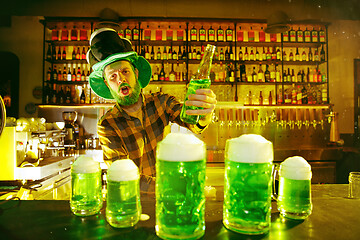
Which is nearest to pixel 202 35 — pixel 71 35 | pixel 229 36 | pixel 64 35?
pixel 229 36

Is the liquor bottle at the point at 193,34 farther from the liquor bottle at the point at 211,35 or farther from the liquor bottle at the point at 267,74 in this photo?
the liquor bottle at the point at 267,74

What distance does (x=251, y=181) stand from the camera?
22.7 inches

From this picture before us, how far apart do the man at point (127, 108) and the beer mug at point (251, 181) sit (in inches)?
24.5

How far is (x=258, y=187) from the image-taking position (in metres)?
0.57

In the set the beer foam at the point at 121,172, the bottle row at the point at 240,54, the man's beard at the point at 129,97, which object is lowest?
the beer foam at the point at 121,172

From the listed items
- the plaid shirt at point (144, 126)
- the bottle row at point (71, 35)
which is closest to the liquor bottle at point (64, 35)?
the bottle row at point (71, 35)

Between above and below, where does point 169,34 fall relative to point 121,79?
above

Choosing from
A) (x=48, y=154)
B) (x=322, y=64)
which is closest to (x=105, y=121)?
(x=48, y=154)

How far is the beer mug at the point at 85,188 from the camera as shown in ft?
2.34

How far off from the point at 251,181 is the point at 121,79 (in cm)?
102

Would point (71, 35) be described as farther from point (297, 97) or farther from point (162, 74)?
point (297, 97)

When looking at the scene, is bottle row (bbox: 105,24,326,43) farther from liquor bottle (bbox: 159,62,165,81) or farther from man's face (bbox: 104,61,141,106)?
man's face (bbox: 104,61,141,106)

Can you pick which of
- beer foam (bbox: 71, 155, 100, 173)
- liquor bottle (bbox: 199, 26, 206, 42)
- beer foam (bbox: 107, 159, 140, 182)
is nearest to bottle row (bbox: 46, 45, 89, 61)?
liquor bottle (bbox: 199, 26, 206, 42)

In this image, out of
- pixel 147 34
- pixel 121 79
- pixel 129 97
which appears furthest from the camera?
pixel 147 34
